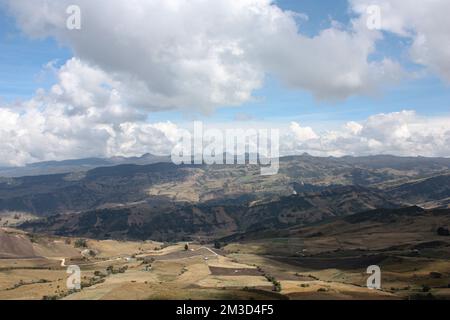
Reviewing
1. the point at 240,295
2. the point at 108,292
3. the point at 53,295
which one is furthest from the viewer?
the point at 53,295
